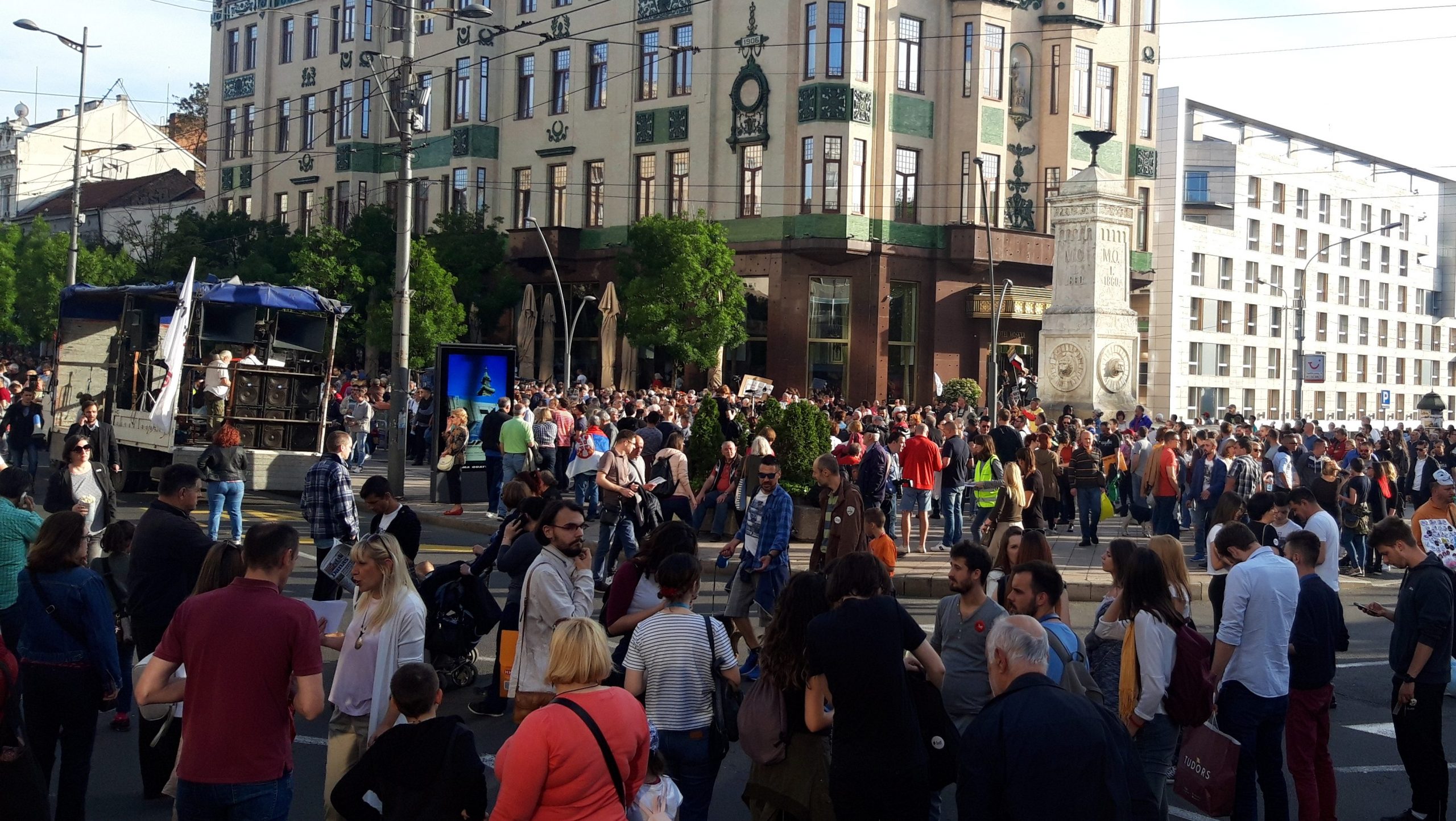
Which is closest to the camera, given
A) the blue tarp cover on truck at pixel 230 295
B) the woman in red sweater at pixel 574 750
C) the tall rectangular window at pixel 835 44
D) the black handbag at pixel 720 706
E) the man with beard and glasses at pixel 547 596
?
the woman in red sweater at pixel 574 750

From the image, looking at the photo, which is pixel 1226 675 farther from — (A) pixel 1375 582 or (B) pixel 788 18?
(B) pixel 788 18

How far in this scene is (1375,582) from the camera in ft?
58.4

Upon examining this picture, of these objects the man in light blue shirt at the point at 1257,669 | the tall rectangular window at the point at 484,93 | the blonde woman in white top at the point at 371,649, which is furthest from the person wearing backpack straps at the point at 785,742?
the tall rectangular window at the point at 484,93

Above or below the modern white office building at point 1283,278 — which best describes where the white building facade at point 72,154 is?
above

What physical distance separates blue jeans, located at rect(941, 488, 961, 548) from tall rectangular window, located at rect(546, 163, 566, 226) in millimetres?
30739

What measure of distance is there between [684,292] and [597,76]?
12.0 meters

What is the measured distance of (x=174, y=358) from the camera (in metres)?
18.3

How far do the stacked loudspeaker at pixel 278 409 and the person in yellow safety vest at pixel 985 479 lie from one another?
34.4 feet

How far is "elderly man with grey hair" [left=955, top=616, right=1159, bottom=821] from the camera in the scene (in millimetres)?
4289

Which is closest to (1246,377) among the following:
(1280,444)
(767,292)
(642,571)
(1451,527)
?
(767,292)

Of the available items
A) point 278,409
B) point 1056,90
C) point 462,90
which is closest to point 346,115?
point 462,90

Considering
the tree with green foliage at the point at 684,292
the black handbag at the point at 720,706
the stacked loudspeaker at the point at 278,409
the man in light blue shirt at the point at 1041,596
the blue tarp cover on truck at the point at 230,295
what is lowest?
the black handbag at the point at 720,706

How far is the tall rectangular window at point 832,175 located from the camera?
1598 inches

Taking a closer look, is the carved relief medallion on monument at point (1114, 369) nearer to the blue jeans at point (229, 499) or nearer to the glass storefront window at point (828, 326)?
the glass storefront window at point (828, 326)
